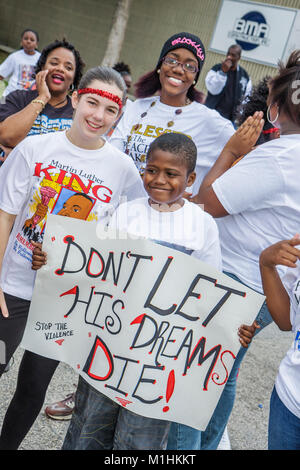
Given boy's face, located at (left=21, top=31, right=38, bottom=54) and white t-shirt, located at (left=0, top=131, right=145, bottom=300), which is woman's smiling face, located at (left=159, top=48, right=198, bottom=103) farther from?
boy's face, located at (left=21, top=31, right=38, bottom=54)

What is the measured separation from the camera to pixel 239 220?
7.08 ft

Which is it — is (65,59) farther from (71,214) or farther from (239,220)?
(239,220)

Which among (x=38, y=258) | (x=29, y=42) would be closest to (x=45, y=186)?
(x=38, y=258)

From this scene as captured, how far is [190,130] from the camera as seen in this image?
257 centimetres

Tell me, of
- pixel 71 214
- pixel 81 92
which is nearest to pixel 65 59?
pixel 81 92

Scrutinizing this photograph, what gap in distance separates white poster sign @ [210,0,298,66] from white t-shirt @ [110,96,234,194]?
41.6 ft

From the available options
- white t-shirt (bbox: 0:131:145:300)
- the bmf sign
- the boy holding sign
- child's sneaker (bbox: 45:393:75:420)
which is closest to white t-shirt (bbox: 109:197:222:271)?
the boy holding sign

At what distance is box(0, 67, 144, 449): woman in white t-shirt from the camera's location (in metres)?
2.03

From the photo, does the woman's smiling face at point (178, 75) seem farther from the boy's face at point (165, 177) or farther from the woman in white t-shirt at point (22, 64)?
the woman in white t-shirt at point (22, 64)

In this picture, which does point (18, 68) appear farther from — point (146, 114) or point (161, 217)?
point (161, 217)

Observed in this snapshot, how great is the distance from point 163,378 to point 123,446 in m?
0.30

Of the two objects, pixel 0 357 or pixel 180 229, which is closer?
pixel 180 229

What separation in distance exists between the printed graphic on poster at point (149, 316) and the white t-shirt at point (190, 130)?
874mm

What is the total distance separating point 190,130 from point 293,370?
1370 millimetres
